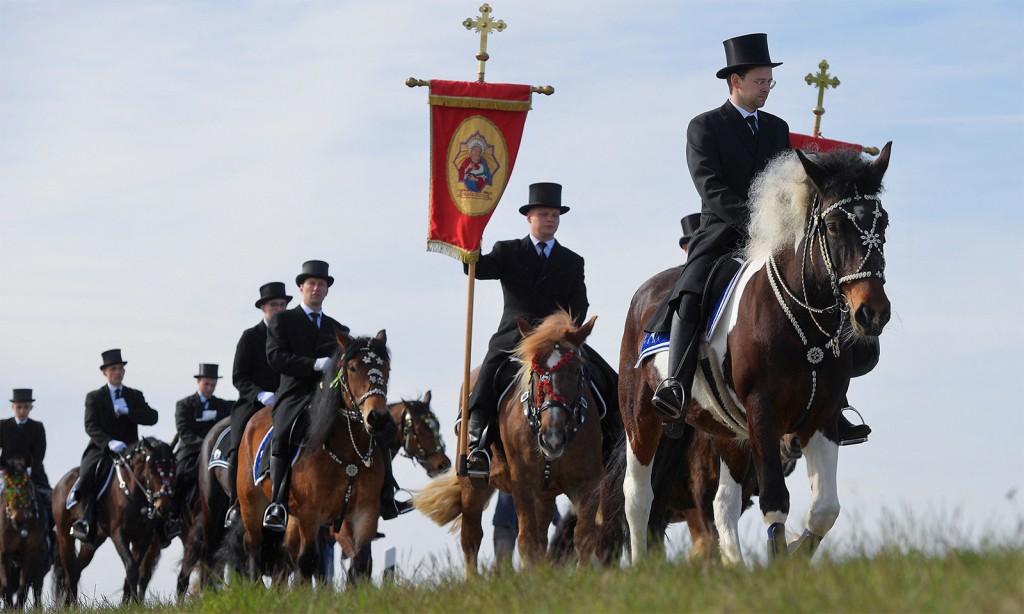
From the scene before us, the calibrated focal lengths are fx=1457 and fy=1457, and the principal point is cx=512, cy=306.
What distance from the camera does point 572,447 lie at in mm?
12945

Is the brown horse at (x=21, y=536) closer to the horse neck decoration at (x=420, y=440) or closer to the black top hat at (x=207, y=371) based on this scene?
the black top hat at (x=207, y=371)

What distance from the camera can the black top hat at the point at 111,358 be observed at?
22234 mm

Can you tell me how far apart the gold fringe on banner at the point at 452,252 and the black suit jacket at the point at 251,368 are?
11.0 ft

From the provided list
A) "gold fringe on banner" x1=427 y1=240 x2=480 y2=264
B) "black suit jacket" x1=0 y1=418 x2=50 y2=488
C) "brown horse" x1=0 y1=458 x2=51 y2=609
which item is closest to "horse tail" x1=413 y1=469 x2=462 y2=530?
"gold fringe on banner" x1=427 y1=240 x2=480 y2=264

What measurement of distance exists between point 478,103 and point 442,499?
3903 millimetres

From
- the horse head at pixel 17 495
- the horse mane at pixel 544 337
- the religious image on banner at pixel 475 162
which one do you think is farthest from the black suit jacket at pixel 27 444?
the horse mane at pixel 544 337

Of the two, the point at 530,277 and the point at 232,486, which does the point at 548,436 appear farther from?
the point at 232,486

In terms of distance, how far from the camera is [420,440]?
64.3ft

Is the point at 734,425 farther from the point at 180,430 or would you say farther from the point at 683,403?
the point at 180,430

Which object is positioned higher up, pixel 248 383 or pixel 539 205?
pixel 539 205

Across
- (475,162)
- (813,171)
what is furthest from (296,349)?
(813,171)

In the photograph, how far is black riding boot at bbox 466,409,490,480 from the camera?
13359 mm

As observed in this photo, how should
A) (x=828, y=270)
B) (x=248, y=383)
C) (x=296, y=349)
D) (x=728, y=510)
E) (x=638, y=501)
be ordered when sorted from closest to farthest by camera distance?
(x=828, y=270) → (x=728, y=510) → (x=638, y=501) → (x=296, y=349) → (x=248, y=383)

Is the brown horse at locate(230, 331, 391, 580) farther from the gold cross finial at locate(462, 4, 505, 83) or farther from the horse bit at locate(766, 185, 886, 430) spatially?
the horse bit at locate(766, 185, 886, 430)
